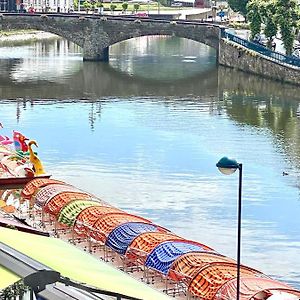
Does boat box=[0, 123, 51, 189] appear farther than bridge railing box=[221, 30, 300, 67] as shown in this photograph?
No

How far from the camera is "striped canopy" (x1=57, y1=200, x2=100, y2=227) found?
2372cm

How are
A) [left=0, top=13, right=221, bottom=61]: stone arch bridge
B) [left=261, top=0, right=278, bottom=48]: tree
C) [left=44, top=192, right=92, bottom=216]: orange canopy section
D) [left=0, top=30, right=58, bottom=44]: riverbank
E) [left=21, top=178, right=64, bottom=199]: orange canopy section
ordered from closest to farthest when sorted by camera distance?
[left=44, top=192, right=92, bottom=216]: orange canopy section
[left=21, top=178, right=64, bottom=199]: orange canopy section
[left=261, top=0, right=278, bottom=48]: tree
[left=0, top=13, right=221, bottom=61]: stone arch bridge
[left=0, top=30, right=58, bottom=44]: riverbank

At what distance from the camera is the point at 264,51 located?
6091 centimetres

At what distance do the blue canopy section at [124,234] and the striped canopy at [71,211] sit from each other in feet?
6.60

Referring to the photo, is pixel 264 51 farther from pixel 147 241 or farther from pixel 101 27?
pixel 147 241

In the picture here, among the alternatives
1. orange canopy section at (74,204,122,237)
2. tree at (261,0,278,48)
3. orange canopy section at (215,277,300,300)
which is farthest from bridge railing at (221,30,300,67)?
orange canopy section at (215,277,300,300)

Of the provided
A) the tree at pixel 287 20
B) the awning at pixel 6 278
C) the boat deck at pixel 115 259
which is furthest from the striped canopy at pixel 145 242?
the tree at pixel 287 20

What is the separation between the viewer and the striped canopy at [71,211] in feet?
77.8

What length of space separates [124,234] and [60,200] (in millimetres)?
3770

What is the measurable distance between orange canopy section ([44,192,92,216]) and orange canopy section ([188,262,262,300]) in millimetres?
6477

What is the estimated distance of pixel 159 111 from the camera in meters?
47.1

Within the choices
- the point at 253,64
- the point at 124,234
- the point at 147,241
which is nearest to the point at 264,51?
the point at 253,64

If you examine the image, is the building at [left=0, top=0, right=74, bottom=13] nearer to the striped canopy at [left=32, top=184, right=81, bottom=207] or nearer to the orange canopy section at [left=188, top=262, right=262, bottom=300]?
the striped canopy at [left=32, top=184, right=81, bottom=207]

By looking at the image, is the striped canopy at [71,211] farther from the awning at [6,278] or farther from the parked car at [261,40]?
the parked car at [261,40]
